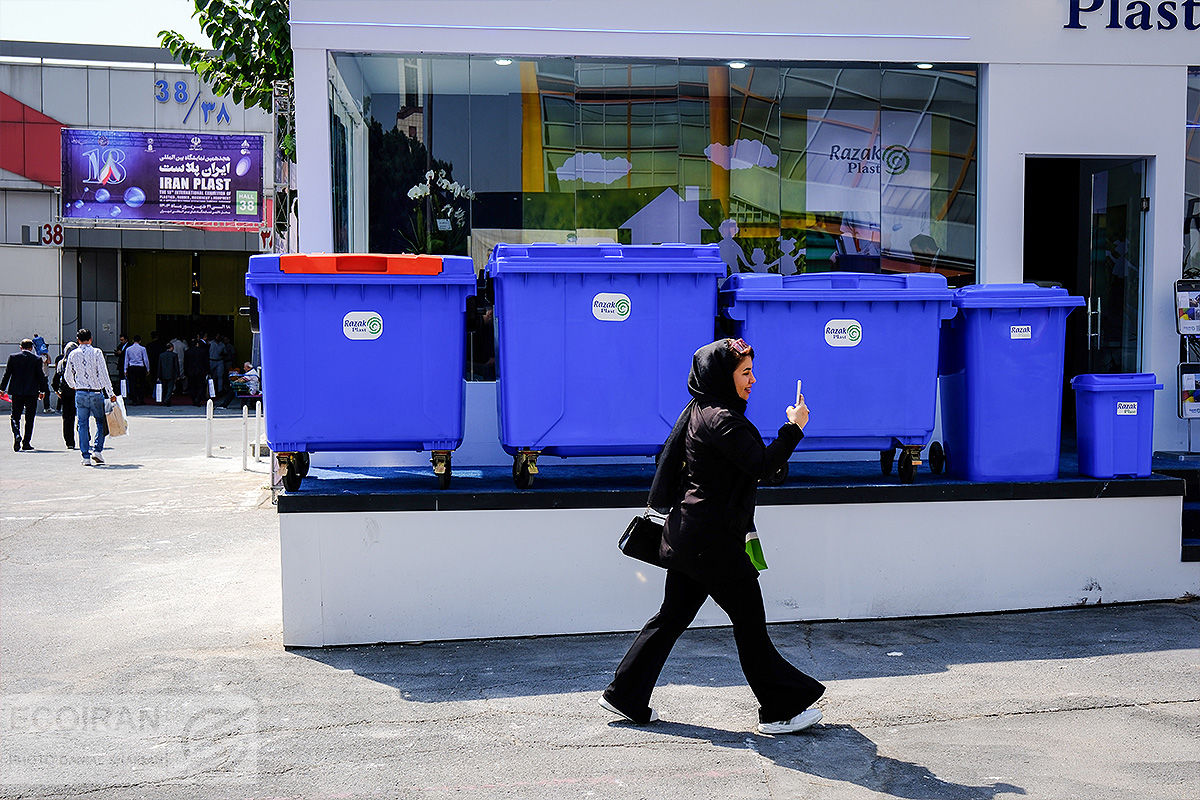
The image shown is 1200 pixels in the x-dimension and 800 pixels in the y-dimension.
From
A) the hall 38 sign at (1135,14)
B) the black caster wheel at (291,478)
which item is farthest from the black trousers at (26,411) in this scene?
the hall 38 sign at (1135,14)

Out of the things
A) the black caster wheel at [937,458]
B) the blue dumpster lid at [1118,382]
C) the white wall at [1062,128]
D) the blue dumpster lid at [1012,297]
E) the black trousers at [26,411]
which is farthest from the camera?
the black trousers at [26,411]

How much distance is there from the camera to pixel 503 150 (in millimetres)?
8055

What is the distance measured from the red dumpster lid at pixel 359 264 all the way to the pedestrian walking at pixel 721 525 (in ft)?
6.17

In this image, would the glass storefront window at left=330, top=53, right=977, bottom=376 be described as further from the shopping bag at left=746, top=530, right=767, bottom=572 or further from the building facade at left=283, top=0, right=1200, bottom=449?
the shopping bag at left=746, top=530, right=767, bottom=572

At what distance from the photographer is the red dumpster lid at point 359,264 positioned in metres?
5.89

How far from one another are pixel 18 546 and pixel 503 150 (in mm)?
5001

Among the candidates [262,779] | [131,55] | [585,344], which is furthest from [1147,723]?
[131,55]

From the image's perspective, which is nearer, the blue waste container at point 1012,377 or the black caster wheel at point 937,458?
the blue waste container at point 1012,377

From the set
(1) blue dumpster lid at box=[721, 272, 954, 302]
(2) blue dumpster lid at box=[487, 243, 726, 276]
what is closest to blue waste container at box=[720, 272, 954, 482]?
(1) blue dumpster lid at box=[721, 272, 954, 302]

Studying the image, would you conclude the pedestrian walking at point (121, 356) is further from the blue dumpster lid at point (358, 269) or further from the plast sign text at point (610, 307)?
the plast sign text at point (610, 307)

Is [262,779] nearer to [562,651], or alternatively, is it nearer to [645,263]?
[562,651]

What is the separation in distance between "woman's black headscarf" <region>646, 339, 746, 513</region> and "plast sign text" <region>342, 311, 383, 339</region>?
6.25ft

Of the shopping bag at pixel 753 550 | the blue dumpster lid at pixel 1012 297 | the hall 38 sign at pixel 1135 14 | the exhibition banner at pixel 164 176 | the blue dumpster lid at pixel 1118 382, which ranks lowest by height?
the shopping bag at pixel 753 550

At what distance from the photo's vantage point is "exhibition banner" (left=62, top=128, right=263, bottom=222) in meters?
28.2
